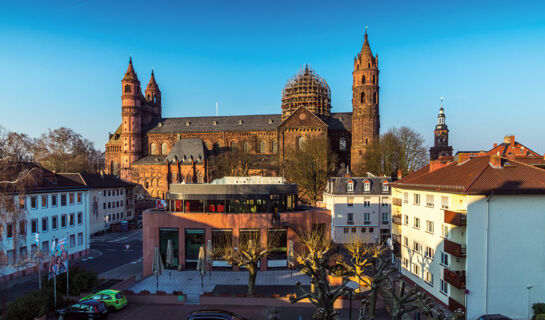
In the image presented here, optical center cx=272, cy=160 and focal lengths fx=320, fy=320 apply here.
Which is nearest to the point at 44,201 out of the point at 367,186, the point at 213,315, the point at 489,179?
the point at 213,315

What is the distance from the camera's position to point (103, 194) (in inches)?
1928

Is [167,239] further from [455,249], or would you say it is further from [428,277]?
[455,249]

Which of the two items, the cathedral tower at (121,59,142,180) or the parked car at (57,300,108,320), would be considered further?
the cathedral tower at (121,59,142,180)

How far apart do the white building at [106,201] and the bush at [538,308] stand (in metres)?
47.0

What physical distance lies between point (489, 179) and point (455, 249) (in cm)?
503

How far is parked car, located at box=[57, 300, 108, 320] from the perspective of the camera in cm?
1792

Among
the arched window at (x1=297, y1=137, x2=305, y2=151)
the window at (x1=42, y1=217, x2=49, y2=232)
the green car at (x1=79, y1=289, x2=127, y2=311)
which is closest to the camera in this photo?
the green car at (x1=79, y1=289, x2=127, y2=311)

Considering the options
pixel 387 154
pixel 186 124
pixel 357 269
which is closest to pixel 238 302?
pixel 357 269

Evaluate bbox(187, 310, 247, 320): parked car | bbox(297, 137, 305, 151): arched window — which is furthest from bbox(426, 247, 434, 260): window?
bbox(297, 137, 305, 151): arched window

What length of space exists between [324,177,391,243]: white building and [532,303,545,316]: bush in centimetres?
2102

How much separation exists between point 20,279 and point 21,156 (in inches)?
510

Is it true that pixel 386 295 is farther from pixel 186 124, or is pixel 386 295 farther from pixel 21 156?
pixel 186 124

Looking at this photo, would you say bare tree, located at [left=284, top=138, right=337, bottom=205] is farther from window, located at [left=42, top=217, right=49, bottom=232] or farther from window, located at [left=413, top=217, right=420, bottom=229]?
window, located at [left=42, top=217, right=49, bottom=232]

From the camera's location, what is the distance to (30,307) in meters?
17.5
